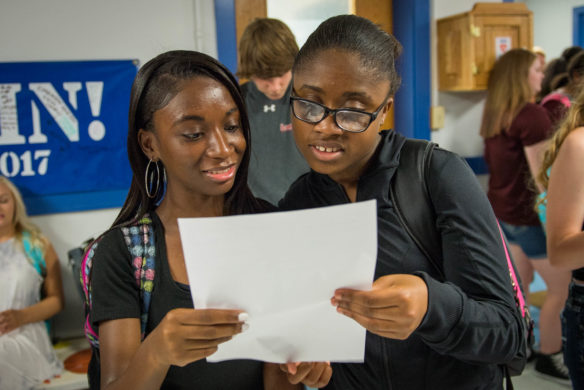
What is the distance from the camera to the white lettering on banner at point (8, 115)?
290cm

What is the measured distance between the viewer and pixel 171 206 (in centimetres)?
106

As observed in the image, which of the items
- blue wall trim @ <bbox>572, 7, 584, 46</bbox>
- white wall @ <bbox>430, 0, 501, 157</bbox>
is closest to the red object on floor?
white wall @ <bbox>430, 0, 501, 157</bbox>

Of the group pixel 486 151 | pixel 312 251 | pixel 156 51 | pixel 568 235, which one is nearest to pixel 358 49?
pixel 312 251

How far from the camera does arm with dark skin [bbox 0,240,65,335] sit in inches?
98.6

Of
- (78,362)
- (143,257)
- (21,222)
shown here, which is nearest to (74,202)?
Answer: (21,222)

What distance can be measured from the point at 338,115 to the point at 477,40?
113 inches

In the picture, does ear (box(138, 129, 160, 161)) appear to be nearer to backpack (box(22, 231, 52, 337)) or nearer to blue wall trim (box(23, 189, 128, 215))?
backpack (box(22, 231, 52, 337))

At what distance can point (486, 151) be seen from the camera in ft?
11.0

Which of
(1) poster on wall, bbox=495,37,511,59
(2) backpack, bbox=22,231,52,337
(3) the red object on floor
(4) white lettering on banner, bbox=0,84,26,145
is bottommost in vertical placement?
(3) the red object on floor

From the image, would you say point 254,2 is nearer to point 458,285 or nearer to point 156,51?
point 156,51

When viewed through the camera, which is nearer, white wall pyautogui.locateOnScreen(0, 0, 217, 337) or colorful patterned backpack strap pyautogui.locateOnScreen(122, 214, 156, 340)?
colorful patterned backpack strap pyautogui.locateOnScreen(122, 214, 156, 340)

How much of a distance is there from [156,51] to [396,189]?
251 cm

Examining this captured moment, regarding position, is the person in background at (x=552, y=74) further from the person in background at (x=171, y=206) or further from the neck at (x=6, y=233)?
the neck at (x=6, y=233)

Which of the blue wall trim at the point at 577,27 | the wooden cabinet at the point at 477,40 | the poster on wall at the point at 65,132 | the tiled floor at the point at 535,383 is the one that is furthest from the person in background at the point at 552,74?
the blue wall trim at the point at 577,27
